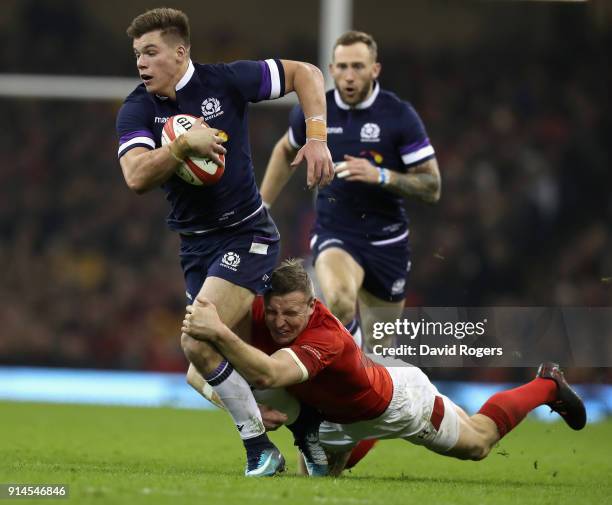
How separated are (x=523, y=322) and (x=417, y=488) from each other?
11.1 ft

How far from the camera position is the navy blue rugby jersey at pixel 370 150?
28.0ft

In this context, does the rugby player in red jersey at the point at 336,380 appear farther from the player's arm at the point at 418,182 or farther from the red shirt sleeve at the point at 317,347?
the player's arm at the point at 418,182

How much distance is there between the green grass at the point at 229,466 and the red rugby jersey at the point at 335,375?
38 cm

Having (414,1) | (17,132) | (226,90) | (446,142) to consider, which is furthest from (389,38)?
(226,90)

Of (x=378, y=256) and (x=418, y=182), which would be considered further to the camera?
(x=378, y=256)

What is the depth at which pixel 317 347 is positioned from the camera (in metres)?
6.16

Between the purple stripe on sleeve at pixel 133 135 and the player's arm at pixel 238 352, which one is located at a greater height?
the purple stripe on sleeve at pixel 133 135

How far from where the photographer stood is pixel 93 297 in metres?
16.3

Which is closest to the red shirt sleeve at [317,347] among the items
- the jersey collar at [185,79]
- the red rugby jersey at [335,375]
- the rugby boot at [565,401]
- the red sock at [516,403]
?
the red rugby jersey at [335,375]

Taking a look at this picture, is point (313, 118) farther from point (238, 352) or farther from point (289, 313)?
point (238, 352)

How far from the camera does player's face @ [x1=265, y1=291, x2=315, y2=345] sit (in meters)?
6.25

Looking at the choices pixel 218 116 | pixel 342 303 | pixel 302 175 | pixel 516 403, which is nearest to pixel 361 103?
pixel 342 303

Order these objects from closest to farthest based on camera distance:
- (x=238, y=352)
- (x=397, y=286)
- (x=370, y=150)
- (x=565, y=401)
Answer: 1. (x=238, y=352)
2. (x=565, y=401)
3. (x=370, y=150)
4. (x=397, y=286)

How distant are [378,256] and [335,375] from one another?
252 cm
